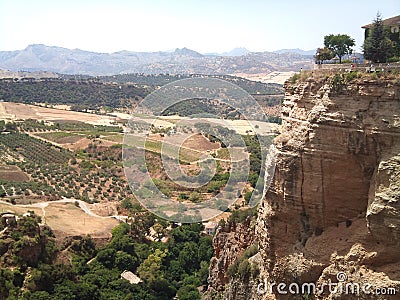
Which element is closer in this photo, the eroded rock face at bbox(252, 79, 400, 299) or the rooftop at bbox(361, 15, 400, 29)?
the eroded rock face at bbox(252, 79, 400, 299)

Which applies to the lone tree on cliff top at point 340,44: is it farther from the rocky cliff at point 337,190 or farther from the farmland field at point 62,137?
the farmland field at point 62,137

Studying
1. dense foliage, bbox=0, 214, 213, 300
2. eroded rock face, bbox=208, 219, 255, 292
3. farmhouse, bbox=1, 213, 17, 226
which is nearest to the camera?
eroded rock face, bbox=208, 219, 255, 292

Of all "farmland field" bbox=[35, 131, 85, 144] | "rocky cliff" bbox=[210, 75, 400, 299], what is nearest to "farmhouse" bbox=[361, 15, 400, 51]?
"rocky cliff" bbox=[210, 75, 400, 299]

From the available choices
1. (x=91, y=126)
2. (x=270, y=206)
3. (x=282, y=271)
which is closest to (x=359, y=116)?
(x=270, y=206)

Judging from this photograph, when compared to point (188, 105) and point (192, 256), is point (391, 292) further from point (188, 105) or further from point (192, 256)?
point (188, 105)

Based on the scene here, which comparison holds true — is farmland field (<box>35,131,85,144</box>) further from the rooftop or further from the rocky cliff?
the rocky cliff

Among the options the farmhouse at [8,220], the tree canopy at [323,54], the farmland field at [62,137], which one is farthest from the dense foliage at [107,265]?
the farmland field at [62,137]
